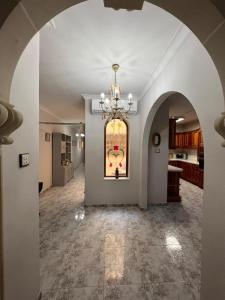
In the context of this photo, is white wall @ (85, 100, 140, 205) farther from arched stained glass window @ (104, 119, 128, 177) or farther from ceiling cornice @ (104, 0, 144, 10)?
ceiling cornice @ (104, 0, 144, 10)

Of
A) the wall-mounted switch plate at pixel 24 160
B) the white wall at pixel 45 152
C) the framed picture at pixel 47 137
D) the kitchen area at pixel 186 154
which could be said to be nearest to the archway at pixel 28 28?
the wall-mounted switch plate at pixel 24 160

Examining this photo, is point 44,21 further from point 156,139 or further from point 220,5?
point 156,139

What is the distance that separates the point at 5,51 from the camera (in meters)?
0.75

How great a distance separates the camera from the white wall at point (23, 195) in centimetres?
103

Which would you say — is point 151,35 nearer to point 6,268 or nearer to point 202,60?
point 202,60

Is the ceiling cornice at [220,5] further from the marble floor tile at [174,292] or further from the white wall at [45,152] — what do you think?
the white wall at [45,152]

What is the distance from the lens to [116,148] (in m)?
4.32

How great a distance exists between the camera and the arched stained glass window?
424 cm

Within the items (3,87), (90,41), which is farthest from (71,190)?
(3,87)

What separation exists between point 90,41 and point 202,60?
130 centimetres

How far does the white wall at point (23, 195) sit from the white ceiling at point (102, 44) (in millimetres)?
491

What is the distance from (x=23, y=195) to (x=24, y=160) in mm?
266

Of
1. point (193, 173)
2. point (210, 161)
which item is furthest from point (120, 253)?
point (193, 173)

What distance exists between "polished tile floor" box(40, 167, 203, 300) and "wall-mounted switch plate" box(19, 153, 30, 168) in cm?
137
